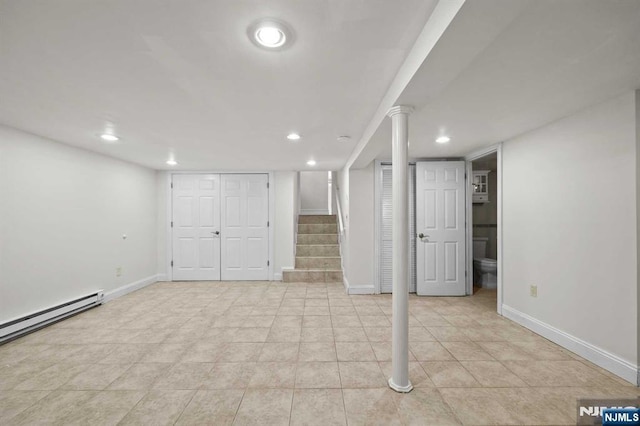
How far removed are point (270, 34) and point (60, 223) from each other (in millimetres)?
3761

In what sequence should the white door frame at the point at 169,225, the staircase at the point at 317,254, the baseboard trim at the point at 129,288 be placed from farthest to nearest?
the white door frame at the point at 169,225 → the staircase at the point at 317,254 → the baseboard trim at the point at 129,288

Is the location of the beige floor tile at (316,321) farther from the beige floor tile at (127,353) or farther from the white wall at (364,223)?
the beige floor tile at (127,353)

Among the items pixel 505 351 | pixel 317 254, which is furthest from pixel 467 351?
pixel 317 254

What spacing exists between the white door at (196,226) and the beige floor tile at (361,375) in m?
3.90

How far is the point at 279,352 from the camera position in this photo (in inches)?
99.0

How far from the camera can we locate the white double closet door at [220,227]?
539 cm

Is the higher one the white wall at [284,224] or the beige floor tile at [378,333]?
the white wall at [284,224]

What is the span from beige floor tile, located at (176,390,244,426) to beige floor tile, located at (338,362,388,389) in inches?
31.5

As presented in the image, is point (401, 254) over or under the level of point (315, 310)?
over

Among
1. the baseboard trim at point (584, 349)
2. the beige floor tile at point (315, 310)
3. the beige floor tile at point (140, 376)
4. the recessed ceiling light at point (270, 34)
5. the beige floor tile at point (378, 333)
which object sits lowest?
the beige floor tile at point (315, 310)

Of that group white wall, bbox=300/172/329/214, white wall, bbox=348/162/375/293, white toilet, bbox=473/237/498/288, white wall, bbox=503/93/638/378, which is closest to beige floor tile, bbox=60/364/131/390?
white wall, bbox=348/162/375/293

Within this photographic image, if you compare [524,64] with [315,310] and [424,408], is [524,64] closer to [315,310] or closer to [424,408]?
[424,408]

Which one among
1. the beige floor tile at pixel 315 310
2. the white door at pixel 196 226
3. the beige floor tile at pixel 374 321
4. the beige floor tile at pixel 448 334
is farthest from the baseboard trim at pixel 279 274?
the beige floor tile at pixel 448 334

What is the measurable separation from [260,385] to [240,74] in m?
2.24
